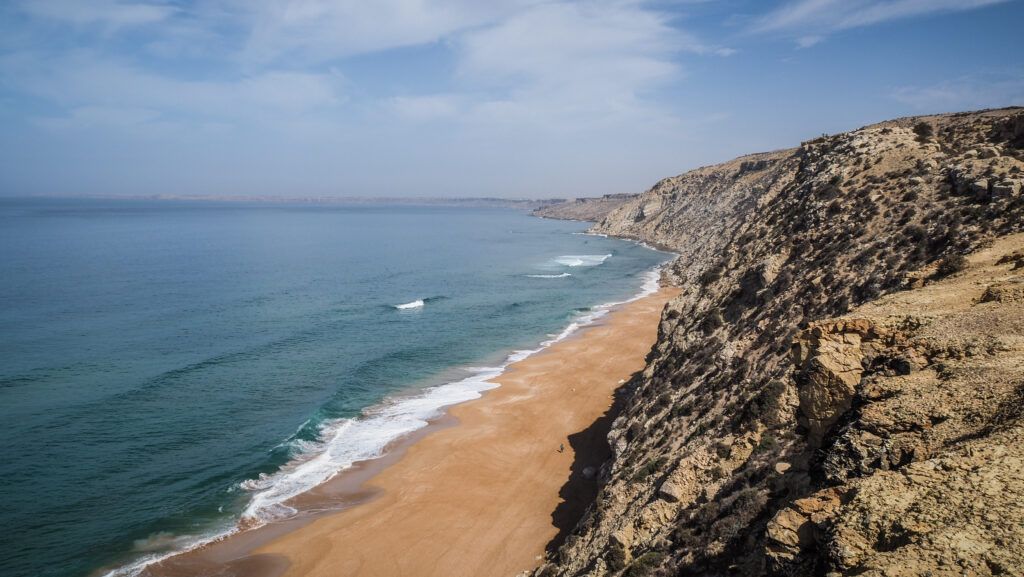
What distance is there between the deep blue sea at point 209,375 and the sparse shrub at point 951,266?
2449 centimetres

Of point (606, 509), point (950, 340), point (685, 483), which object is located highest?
point (950, 340)

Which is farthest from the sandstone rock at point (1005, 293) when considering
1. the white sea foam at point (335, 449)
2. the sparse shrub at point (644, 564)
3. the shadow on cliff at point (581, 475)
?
the white sea foam at point (335, 449)

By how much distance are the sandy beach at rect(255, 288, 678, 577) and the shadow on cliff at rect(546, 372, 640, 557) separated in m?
0.06

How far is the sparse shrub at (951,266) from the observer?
42.9ft

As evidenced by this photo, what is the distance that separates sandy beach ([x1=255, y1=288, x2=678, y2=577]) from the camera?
18578 millimetres

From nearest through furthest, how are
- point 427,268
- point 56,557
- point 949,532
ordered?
point 949,532 < point 56,557 < point 427,268

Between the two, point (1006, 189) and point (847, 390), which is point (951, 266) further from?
point (847, 390)

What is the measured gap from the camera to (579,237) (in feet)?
527

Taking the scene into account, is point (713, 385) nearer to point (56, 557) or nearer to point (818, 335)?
point (818, 335)

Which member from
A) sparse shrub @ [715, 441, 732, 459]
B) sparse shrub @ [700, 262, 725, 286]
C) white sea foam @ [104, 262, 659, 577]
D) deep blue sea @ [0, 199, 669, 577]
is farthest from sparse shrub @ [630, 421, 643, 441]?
deep blue sea @ [0, 199, 669, 577]

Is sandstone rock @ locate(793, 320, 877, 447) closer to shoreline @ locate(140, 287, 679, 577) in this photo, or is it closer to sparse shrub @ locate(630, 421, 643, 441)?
sparse shrub @ locate(630, 421, 643, 441)

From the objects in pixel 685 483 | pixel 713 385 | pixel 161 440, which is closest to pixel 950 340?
pixel 685 483

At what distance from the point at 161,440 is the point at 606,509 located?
24.5m

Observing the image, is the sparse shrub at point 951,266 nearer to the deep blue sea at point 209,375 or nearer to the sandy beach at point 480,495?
the sandy beach at point 480,495
